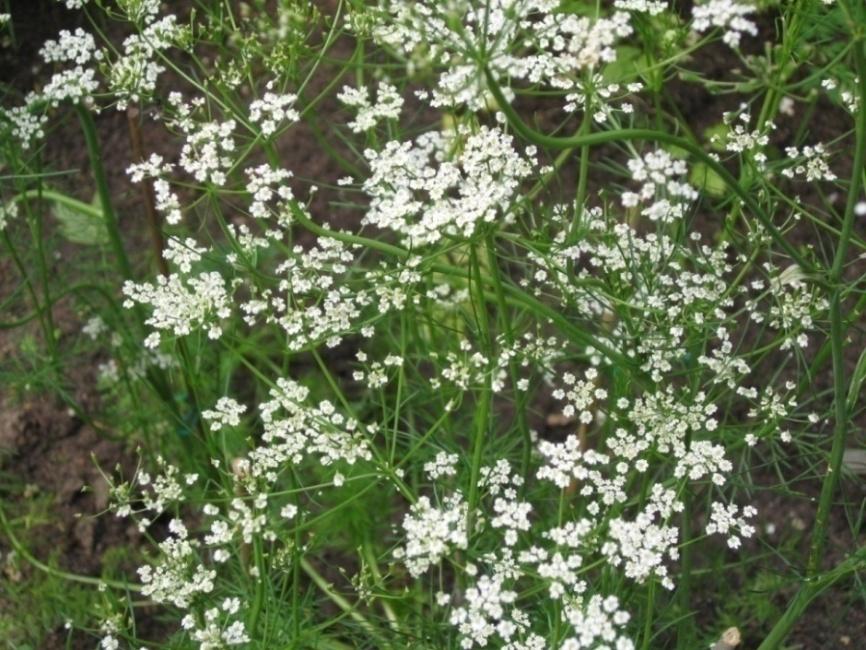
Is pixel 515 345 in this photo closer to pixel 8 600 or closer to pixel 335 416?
pixel 335 416

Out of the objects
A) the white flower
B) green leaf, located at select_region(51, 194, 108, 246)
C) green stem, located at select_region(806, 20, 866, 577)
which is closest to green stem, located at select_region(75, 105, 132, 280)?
green leaf, located at select_region(51, 194, 108, 246)

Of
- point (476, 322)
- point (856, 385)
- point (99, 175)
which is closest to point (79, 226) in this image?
point (99, 175)

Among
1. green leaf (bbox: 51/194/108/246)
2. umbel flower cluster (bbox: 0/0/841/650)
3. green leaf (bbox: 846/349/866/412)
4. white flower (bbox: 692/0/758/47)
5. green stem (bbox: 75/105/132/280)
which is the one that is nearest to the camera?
white flower (bbox: 692/0/758/47)

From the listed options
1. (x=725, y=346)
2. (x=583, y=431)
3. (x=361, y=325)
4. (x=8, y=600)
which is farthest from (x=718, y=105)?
Result: (x=8, y=600)

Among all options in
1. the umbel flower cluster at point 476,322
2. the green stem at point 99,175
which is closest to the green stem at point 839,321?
the umbel flower cluster at point 476,322

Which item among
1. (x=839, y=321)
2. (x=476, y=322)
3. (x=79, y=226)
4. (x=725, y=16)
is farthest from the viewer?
(x=79, y=226)

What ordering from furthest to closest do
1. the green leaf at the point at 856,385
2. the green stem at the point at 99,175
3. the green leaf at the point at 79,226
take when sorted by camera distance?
the green leaf at the point at 79,226, the green stem at the point at 99,175, the green leaf at the point at 856,385

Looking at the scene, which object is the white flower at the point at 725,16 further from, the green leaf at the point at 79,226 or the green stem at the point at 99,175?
the green leaf at the point at 79,226

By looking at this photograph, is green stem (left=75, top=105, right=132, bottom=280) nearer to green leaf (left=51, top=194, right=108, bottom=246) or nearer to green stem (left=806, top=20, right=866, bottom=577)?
green leaf (left=51, top=194, right=108, bottom=246)

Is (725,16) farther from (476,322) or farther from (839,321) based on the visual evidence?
(476,322)
